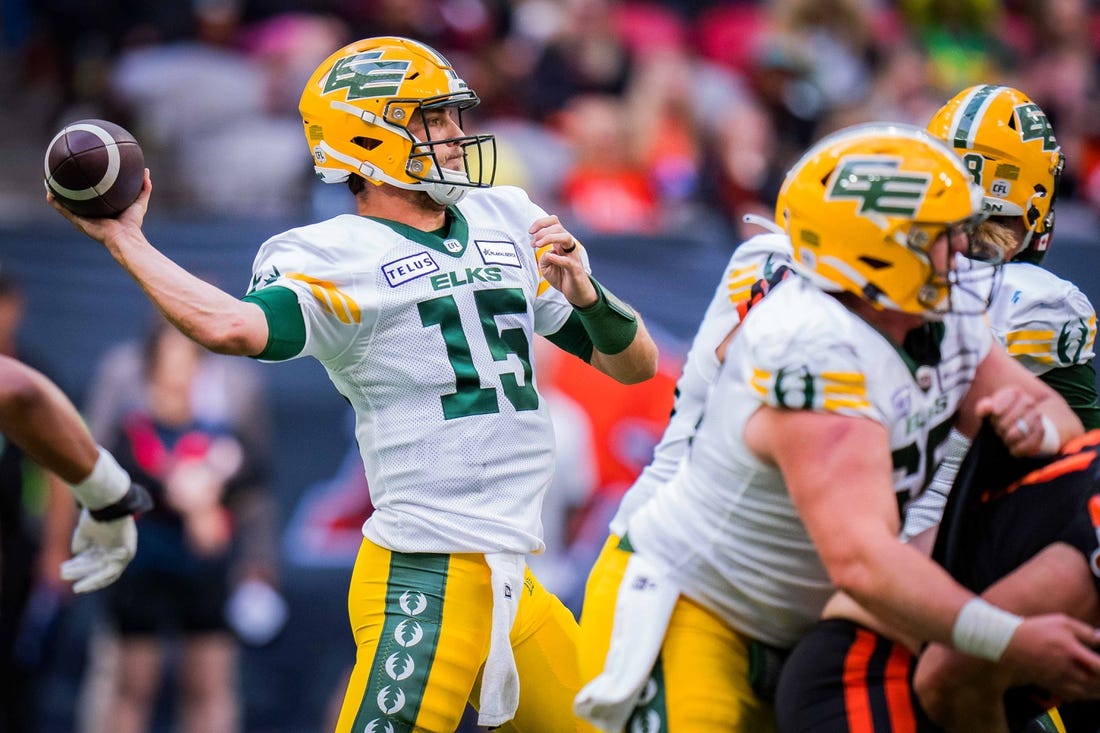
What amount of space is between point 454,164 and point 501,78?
4.83 meters

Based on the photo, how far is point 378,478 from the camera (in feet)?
12.5

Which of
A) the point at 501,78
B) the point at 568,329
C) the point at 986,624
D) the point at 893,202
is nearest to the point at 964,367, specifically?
the point at 893,202

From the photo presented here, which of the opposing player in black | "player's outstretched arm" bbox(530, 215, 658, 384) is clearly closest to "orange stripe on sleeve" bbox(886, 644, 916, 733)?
the opposing player in black

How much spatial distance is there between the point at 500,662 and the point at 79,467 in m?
1.51

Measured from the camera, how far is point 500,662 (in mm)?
3658

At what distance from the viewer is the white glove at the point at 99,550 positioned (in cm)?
442

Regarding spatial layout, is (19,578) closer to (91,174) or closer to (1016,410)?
(91,174)

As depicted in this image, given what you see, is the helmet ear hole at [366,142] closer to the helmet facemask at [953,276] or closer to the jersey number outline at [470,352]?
the jersey number outline at [470,352]

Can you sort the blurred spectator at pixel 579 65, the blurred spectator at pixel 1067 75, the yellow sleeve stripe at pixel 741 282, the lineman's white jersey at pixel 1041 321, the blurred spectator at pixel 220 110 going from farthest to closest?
the blurred spectator at pixel 1067 75 → the blurred spectator at pixel 579 65 → the blurred spectator at pixel 220 110 → the lineman's white jersey at pixel 1041 321 → the yellow sleeve stripe at pixel 741 282

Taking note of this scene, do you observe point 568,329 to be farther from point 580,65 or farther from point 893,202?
point 580,65

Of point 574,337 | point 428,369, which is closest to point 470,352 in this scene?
point 428,369

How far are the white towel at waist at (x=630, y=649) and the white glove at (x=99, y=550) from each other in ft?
6.12

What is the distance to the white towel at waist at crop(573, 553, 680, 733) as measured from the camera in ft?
10.3

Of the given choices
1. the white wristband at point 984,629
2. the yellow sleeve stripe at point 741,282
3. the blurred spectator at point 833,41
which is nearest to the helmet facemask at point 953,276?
the yellow sleeve stripe at point 741,282
